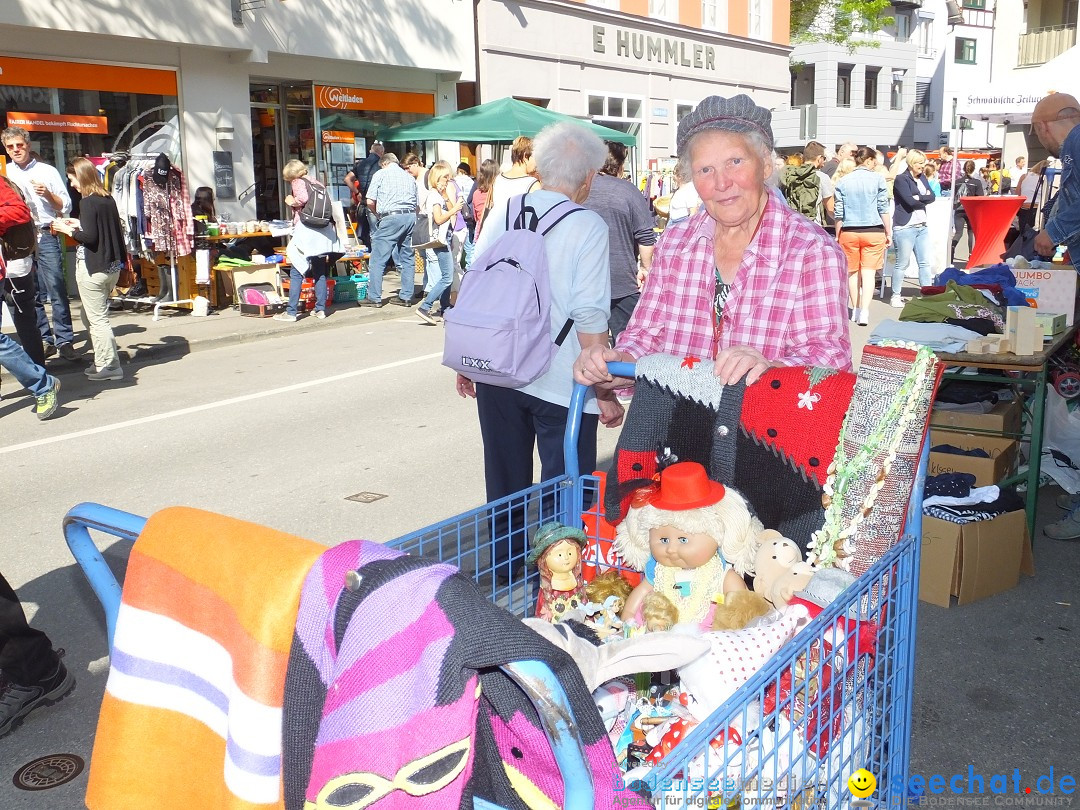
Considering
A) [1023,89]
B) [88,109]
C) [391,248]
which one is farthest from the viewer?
[1023,89]

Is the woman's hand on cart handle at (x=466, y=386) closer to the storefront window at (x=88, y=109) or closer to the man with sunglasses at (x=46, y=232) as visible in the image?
the man with sunglasses at (x=46, y=232)

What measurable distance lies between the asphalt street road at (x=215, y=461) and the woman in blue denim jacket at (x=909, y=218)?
21.8 feet

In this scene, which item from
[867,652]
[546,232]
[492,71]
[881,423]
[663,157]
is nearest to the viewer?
[867,652]

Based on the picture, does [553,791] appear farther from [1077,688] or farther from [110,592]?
[1077,688]

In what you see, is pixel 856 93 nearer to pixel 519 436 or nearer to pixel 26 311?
pixel 26 311

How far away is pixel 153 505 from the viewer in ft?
19.4

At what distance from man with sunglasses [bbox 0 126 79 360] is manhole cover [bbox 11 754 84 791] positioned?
7.62 m

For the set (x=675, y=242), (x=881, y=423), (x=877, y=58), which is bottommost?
(x=881, y=423)

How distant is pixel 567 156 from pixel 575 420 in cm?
151

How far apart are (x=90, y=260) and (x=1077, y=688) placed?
849 centimetres

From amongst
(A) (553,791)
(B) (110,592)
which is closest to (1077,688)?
(A) (553,791)

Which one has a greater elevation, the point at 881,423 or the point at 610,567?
the point at 881,423

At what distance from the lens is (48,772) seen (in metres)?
3.39

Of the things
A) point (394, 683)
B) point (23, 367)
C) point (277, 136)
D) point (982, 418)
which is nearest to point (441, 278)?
point (277, 136)
